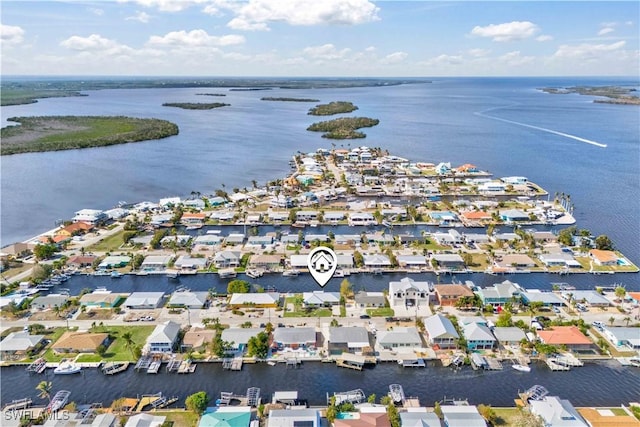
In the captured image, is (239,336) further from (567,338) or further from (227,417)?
(567,338)

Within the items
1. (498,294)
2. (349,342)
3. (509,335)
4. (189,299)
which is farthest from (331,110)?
(349,342)

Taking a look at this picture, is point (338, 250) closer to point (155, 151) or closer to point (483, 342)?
point (483, 342)

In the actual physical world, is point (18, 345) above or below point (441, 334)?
below

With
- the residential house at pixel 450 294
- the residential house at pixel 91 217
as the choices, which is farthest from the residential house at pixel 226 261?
the residential house at pixel 91 217

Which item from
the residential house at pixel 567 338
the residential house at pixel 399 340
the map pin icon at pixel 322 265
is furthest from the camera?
the map pin icon at pixel 322 265

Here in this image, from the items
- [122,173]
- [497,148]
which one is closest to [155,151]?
[122,173]

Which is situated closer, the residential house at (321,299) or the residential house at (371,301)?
the residential house at (321,299)

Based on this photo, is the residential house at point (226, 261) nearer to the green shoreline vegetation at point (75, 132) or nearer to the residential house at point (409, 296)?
the residential house at point (409, 296)
